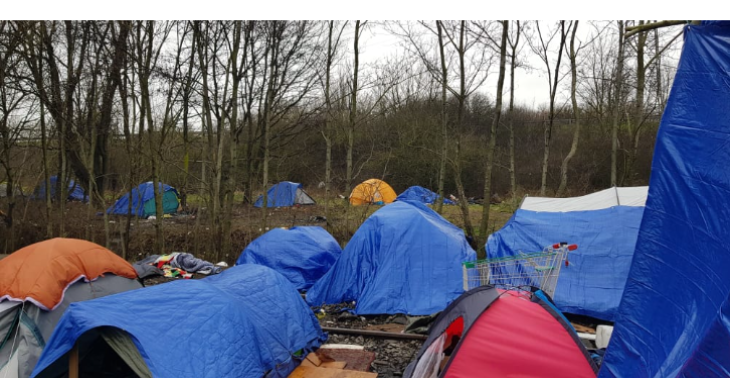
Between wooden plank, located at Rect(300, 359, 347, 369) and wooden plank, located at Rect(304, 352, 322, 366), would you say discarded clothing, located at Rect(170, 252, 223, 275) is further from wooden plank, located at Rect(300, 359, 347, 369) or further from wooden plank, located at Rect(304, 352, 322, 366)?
wooden plank, located at Rect(300, 359, 347, 369)

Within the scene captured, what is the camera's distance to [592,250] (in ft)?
→ 25.9

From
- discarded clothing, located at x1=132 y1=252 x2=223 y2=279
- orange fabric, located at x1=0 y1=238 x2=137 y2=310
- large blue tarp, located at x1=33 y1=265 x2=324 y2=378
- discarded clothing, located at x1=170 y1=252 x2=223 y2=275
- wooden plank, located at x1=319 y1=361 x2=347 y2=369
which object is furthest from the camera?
discarded clothing, located at x1=170 y1=252 x2=223 y2=275

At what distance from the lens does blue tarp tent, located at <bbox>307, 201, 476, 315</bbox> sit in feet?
26.7

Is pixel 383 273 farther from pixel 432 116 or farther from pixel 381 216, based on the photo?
pixel 432 116

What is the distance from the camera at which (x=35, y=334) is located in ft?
18.9

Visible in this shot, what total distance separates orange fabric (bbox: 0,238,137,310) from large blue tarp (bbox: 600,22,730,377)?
6.20 metres

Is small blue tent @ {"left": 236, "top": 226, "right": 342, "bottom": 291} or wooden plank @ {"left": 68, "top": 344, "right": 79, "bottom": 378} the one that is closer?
wooden plank @ {"left": 68, "top": 344, "right": 79, "bottom": 378}

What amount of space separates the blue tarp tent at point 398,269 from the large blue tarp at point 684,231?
15.3 ft

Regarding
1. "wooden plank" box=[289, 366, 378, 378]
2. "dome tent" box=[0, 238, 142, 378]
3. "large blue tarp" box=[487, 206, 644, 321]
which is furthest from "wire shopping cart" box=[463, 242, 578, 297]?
"dome tent" box=[0, 238, 142, 378]

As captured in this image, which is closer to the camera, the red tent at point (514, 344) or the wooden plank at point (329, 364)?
the red tent at point (514, 344)

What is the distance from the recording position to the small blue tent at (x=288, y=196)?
2020 centimetres

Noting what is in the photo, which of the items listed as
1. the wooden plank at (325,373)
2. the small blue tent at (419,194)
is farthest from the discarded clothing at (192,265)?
the small blue tent at (419,194)

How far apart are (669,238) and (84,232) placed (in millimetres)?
15668

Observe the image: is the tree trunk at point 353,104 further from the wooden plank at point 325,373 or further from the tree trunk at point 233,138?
the wooden plank at point 325,373
